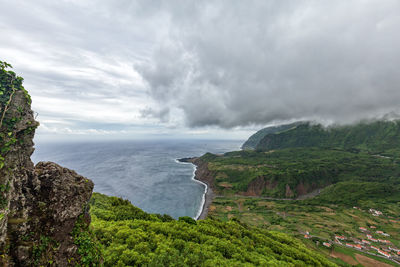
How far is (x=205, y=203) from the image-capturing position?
116 m

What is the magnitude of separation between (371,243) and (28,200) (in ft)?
410

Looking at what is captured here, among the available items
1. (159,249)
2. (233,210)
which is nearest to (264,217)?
(233,210)

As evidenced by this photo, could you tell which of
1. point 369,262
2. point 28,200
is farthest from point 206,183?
point 28,200

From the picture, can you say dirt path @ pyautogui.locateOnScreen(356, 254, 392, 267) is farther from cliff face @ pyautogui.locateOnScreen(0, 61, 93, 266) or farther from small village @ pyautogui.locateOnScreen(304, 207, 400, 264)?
cliff face @ pyautogui.locateOnScreen(0, 61, 93, 266)

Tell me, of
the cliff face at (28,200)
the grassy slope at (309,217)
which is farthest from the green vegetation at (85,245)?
the grassy slope at (309,217)

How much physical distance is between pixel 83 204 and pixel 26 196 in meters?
3.39

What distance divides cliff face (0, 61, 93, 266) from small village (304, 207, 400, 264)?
9678 centimetres

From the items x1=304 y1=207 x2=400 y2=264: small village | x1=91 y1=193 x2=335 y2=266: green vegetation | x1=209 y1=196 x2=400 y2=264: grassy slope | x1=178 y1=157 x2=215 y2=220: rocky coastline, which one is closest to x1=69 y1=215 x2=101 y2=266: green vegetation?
x1=91 y1=193 x2=335 y2=266: green vegetation

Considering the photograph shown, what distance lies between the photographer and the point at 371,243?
77875 millimetres

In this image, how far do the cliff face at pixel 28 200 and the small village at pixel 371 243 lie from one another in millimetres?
96782

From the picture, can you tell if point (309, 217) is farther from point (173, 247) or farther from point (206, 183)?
point (173, 247)

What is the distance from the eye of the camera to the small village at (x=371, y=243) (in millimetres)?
70625

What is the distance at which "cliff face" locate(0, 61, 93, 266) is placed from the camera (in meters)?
8.71

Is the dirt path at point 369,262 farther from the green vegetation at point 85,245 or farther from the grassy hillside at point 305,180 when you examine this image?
the green vegetation at point 85,245
